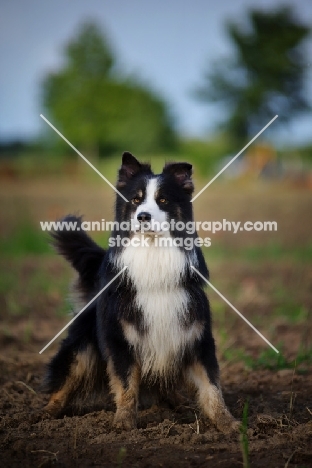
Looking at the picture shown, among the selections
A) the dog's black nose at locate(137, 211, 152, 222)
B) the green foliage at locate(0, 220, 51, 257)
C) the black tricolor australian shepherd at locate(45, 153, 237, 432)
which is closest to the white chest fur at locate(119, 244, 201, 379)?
the black tricolor australian shepherd at locate(45, 153, 237, 432)

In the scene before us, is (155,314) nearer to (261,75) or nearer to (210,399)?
(210,399)

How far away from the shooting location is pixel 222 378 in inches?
228

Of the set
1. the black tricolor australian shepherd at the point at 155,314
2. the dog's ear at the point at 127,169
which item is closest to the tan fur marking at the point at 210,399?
the black tricolor australian shepherd at the point at 155,314

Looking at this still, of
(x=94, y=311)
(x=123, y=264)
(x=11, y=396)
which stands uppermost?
(x=123, y=264)

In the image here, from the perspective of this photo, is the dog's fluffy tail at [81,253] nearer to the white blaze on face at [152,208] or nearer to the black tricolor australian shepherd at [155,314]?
the black tricolor australian shepherd at [155,314]

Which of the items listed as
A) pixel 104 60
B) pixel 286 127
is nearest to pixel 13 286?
pixel 286 127

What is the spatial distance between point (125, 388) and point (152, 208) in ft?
4.46

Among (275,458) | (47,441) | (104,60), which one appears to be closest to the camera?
(275,458)

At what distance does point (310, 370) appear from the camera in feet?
19.2

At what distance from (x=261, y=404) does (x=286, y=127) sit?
32.3 m

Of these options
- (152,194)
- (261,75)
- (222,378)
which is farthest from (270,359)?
(261,75)

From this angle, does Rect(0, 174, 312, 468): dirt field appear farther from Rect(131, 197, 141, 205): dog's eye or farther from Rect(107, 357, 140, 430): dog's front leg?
Rect(131, 197, 141, 205): dog's eye

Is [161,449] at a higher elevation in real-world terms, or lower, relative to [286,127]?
lower

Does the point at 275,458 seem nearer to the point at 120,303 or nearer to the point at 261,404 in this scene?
the point at 261,404
